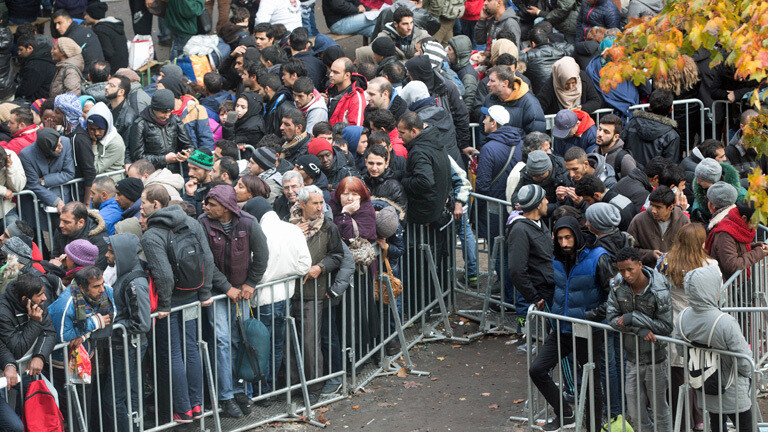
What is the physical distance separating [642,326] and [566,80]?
5.99 m

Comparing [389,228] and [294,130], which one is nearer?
[389,228]

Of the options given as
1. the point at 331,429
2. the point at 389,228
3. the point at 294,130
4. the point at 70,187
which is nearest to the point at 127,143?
the point at 70,187

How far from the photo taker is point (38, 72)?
44.5 ft

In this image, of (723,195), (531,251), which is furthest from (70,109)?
(723,195)

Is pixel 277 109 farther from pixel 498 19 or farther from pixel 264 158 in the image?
pixel 498 19

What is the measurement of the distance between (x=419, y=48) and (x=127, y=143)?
158 inches

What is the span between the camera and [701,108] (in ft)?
45.0

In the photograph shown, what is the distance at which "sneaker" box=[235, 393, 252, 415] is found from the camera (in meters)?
9.44

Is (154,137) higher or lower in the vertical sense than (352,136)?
higher

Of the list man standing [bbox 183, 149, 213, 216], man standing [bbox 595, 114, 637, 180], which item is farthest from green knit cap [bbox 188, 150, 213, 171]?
man standing [bbox 595, 114, 637, 180]

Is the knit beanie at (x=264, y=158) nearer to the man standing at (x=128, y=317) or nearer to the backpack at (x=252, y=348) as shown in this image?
the backpack at (x=252, y=348)

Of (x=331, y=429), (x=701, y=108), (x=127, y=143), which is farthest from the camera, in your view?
(x=701, y=108)

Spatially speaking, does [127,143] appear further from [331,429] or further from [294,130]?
[331,429]

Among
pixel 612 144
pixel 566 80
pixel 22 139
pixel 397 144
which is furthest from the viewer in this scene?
pixel 566 80
